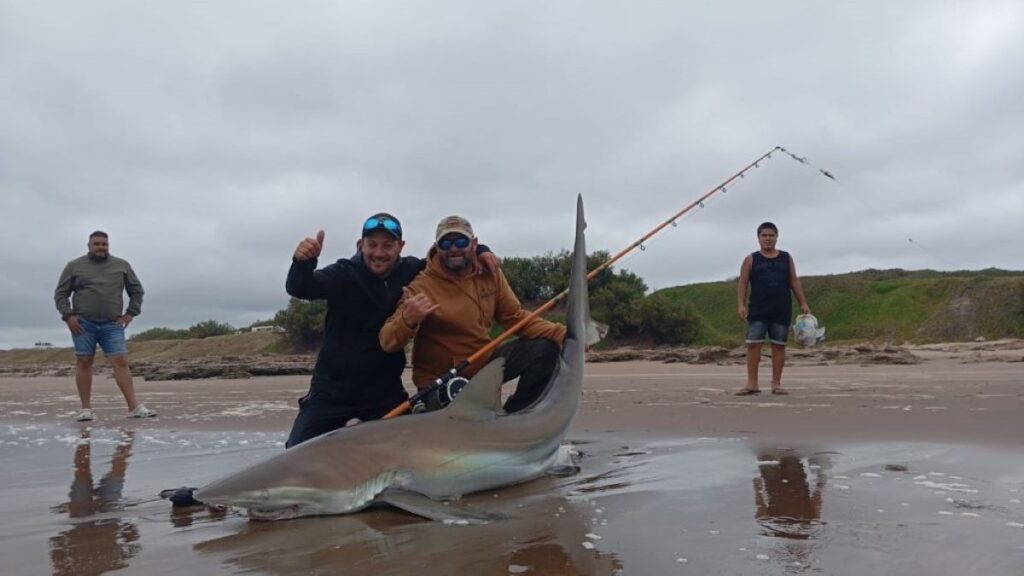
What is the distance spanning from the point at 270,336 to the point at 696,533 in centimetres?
3218

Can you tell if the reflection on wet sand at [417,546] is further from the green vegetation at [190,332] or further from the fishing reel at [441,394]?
the green vegetation at [190,332]

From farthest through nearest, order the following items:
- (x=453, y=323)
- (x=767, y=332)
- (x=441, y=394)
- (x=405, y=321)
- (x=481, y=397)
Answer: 1. (x=767, y=332)
2. (x=453, y=323)
3. (x=441, y=394)
4. (x=405, y=321)
5. (x=481, y=397)

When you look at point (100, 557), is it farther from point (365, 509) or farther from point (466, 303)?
point (466, 303)

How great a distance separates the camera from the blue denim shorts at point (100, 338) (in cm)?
834

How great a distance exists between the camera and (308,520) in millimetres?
3279

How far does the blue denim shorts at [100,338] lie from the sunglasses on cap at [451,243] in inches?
222

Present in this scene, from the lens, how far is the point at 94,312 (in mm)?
8359

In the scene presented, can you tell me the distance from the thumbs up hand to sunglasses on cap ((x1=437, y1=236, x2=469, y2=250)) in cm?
75

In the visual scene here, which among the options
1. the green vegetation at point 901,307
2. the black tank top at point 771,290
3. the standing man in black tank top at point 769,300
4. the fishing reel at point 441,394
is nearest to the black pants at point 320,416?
the fishing reel at point 441,394

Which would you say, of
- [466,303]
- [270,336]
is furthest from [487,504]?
[270,336]

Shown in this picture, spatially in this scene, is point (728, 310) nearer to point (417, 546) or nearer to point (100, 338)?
point (100, 338)

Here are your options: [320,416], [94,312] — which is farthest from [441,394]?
[94,312]

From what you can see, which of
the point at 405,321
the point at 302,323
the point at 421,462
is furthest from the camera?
Answer: the point at 302,323

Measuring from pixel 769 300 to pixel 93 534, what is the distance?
23.8 ft
